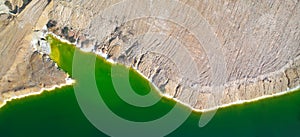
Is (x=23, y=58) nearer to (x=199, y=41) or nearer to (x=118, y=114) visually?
(x=118, y=114)

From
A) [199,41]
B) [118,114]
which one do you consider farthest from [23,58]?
[199,41]

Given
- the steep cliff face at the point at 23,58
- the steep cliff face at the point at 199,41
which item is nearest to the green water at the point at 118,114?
the steep cliff face at the point at 23,58

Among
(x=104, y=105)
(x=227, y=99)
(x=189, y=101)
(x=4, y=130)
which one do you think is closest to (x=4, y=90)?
(x=4, y=130)

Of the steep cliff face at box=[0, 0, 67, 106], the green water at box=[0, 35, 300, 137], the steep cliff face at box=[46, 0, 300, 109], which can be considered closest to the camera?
the green water at box=[0, 35, 300, 137]

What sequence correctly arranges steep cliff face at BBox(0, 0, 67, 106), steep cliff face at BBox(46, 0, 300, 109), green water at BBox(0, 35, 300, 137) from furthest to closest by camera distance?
steep cliff face at BBox(46, 0, 300, 109) < steep cliff face at BBox(0, 0, 67, 106) < green water at BBox(0, 35, 300, 137)

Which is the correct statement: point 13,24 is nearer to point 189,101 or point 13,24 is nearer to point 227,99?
point 189,101

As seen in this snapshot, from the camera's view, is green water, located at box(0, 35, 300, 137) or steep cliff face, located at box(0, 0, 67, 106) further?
steep cliff face, located at box(0, 0, 67, 106)

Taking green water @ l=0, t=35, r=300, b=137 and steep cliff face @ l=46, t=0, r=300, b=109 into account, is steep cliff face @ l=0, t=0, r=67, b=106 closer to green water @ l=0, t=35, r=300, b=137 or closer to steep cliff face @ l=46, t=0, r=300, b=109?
green water @ l=0, t=35, r=300, b=137

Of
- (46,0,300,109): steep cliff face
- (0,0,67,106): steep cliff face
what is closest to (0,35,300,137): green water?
(0,0,67,106): steep cliff face
